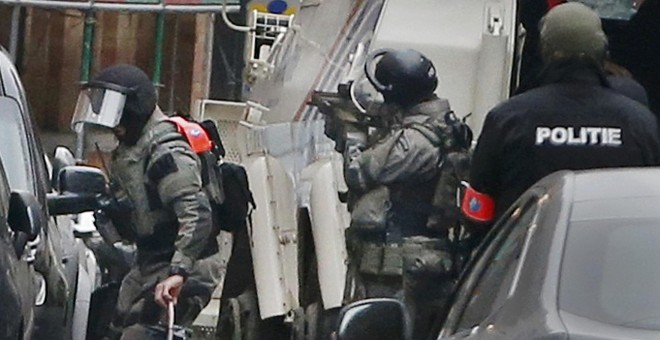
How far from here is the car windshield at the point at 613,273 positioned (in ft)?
13.7

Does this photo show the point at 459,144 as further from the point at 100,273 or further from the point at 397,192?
the point at 100,273

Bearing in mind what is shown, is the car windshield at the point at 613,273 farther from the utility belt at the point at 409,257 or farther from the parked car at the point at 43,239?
the utility belt at the point at 409,257

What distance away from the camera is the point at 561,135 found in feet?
24.0

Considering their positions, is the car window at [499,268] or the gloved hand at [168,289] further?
the gloved hand at [168,289]

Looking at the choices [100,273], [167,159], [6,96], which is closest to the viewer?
[6,96]

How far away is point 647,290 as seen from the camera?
14.0 ft

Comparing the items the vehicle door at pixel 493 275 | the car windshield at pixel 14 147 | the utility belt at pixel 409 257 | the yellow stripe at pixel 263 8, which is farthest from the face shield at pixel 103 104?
the vehicle door at pixel 493 275

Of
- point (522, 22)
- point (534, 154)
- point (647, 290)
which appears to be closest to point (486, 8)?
point (522, 22)

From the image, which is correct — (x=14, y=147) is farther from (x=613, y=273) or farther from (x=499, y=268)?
(x=613, y=273)

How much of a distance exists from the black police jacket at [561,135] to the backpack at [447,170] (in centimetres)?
150

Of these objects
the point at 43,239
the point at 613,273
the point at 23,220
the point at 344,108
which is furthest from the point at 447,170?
the point at 613,273

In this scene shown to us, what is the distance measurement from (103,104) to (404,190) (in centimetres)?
135

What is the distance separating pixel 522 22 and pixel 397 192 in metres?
1.71

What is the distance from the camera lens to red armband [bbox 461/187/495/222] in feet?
24.9
